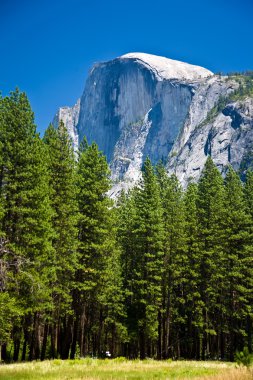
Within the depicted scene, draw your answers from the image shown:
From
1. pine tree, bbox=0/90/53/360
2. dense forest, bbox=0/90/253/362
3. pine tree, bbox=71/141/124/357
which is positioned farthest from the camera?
pine tree, bbox=71/141/124/357

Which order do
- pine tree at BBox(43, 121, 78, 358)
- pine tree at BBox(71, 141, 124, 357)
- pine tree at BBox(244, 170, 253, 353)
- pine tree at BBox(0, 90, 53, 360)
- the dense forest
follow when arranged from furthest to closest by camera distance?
pine tree at BBox(244, 170, 253, 353)
pine tree at BBox(71, 141, 124, 357)
pine tree at BBox(43, 121, 78, 358)
the dense forest
pine tree at BBox(0, 90, 53, 360)

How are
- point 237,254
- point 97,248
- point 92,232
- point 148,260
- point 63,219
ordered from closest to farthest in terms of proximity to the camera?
point 63,219
point 97,248
point 92,232
point 148,260
point 237,254

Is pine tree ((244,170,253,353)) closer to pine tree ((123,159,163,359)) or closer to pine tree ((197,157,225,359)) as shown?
pine tree ((197,157,225,359))

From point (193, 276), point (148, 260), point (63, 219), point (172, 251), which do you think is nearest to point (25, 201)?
point (63, 219)

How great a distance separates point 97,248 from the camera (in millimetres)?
27547

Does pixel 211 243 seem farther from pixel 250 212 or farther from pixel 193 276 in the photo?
pixel 250 212

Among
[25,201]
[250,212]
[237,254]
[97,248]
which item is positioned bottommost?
[97,248]

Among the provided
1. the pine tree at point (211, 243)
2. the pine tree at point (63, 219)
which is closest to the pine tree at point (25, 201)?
the pine tree at point (63, 219)

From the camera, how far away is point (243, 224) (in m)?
36.9

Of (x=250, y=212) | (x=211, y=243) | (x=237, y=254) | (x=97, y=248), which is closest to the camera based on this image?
(x=97, y=248)

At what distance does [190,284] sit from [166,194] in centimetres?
853

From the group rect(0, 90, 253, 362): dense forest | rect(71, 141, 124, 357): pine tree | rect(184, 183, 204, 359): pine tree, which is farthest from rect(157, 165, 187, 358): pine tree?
rect(71, 141, 124, 357): pine tree

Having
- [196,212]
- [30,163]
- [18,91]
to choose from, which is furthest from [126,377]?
[196,212]

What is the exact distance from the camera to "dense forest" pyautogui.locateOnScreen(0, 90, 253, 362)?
2314 cm
